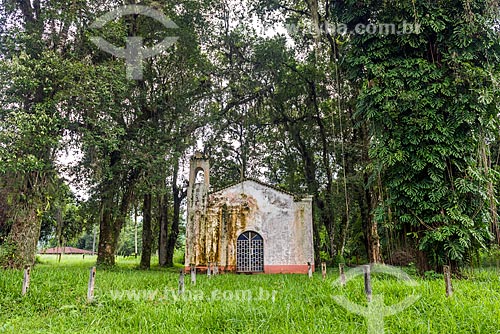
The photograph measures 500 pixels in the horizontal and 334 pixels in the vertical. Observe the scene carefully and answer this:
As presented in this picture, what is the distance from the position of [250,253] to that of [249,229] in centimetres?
106

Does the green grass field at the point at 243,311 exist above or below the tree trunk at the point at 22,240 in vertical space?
below

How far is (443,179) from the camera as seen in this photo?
798 cm

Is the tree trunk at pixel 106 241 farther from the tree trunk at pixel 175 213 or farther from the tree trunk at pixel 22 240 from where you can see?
the tree trunk at pixel 175 213

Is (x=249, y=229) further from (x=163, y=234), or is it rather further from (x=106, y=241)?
(x=163, y=234)

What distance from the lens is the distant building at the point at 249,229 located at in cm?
1566

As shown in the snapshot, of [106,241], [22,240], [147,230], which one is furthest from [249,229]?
[22,240]

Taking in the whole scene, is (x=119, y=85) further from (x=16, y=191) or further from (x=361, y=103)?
(x=361, y=103)

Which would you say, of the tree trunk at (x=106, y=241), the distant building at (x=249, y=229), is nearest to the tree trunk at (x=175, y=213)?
the distant building at (x=249, y=229)

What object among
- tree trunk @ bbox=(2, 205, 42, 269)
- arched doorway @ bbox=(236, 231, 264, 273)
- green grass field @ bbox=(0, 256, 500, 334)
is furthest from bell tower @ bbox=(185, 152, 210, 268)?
green grass field @ bbox=(0, 256, 500, 334)

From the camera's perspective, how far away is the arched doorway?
15680mm

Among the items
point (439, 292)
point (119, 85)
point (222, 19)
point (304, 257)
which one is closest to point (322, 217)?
point (304, 257)

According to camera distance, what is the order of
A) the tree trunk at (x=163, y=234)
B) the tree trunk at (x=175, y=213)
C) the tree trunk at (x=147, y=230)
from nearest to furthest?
the tree trunk at (x=147, y=230)
the tree trunk at (x=163, y=234)
the tree trunk at (x=175, y=213)

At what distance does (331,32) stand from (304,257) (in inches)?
377

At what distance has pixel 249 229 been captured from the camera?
52.7 feet
